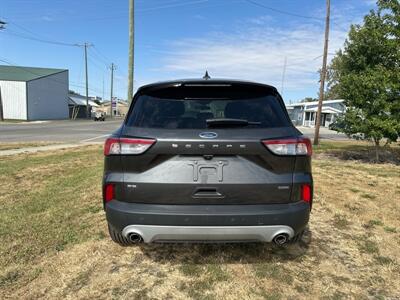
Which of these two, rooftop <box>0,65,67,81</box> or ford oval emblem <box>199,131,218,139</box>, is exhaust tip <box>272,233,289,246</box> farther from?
rooftop <box>0,65,67,81</box>

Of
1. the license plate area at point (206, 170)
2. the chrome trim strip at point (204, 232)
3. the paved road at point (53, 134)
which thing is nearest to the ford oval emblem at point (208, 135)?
the license plate area at point (206, 170)

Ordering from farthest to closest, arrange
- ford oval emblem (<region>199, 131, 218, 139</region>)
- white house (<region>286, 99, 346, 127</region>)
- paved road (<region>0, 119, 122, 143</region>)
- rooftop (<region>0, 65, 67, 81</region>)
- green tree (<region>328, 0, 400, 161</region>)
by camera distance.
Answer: white house (<region>286, 99, 346, 127</region>)
rooftop (<region>0, 65, 67, 81</region>)
paved road (<region>0, 119, 122, 143</region>)
green tree (<region>328, 0, 400, 161</region>)
ford oval emblem (<region>199, 131, 218, 139</region>)

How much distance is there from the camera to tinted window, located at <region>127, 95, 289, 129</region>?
2.79m

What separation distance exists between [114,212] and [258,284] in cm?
146

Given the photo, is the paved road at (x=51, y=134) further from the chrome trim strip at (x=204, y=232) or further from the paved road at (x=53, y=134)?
the chrome trim strip at (x=204, y=232)

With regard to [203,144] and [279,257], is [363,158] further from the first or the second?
[203,144]

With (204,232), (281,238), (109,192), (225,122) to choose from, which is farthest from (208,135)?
(281,238)

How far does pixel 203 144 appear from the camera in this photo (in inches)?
103

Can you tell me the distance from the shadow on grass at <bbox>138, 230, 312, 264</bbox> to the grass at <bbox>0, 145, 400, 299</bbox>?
0.04ft

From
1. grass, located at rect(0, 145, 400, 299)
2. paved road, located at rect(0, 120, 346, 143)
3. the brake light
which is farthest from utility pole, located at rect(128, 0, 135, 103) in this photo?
the brake light

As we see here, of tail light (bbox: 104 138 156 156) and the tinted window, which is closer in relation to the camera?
tail light (bbox: 104 138 156 156)

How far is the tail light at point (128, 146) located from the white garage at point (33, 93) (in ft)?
163

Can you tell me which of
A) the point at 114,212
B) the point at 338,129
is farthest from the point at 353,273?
the point at 338,129

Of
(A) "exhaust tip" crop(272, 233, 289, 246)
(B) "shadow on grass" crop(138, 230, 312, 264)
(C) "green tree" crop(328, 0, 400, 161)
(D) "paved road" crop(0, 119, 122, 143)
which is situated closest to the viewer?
(A) "exhaust tip" crop(272, 233, 289, 246)
